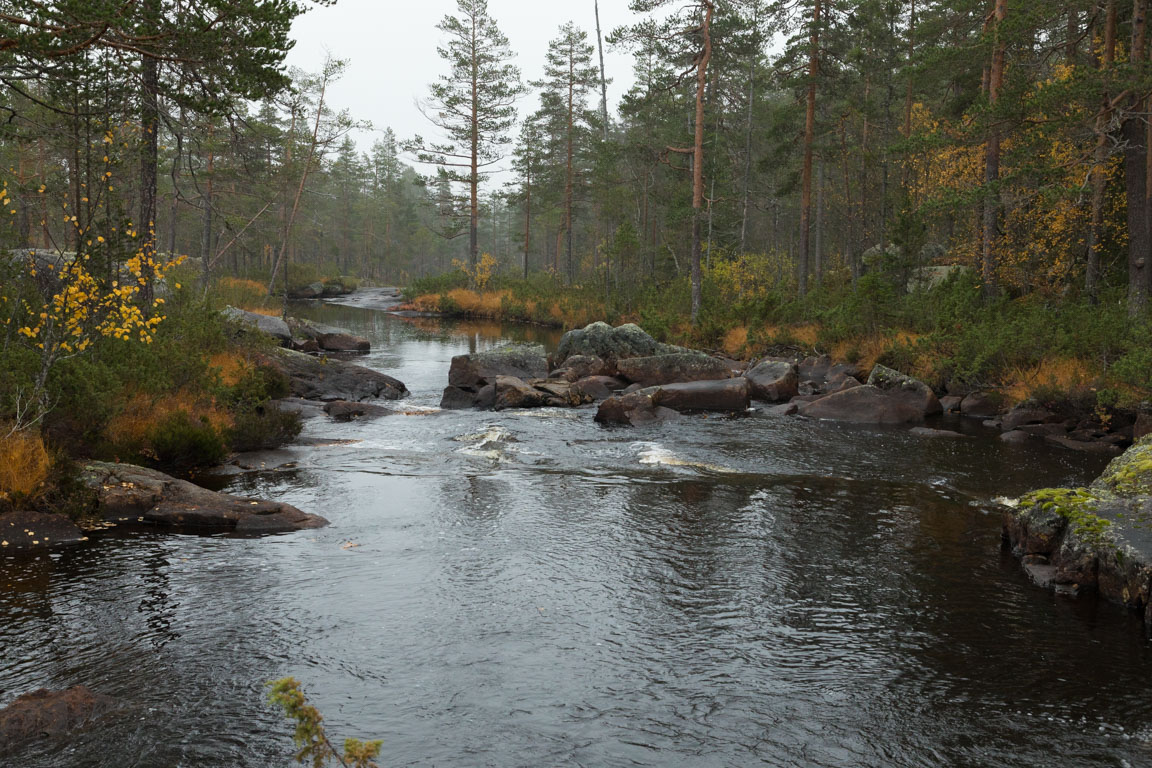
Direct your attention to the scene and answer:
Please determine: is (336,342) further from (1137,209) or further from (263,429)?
(1137,209)

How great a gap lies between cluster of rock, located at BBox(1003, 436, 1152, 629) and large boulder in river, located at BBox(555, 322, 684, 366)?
13.7m

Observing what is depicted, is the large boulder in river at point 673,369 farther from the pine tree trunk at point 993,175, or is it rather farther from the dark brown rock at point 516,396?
the pine tree trunk at point 993,175

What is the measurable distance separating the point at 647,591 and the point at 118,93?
8.77 m

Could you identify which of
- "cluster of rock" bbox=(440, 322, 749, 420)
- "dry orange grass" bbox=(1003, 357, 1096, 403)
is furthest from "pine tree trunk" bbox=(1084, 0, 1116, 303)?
"cluster of rock" bbox=(440, 322, 749, 420)

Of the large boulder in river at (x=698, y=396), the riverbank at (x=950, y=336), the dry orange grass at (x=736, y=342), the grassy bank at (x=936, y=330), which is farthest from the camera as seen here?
the dry orange grass at (x=736, y=342)

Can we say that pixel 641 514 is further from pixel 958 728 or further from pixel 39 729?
pixel 39 729

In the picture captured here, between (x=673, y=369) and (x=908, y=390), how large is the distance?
5.40m

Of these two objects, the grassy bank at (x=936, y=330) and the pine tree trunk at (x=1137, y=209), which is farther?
the pine tree trunk at (x=1137, y=209)

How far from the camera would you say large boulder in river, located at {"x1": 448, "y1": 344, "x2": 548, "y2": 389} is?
63.8ft

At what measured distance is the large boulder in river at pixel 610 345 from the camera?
22.2m

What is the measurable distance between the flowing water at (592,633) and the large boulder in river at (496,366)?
26.4ft

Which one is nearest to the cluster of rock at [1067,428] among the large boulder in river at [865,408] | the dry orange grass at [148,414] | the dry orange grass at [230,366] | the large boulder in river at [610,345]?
the large boulder in river at [865,408]

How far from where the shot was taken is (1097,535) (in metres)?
7.57

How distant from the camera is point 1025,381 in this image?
15.9 m
